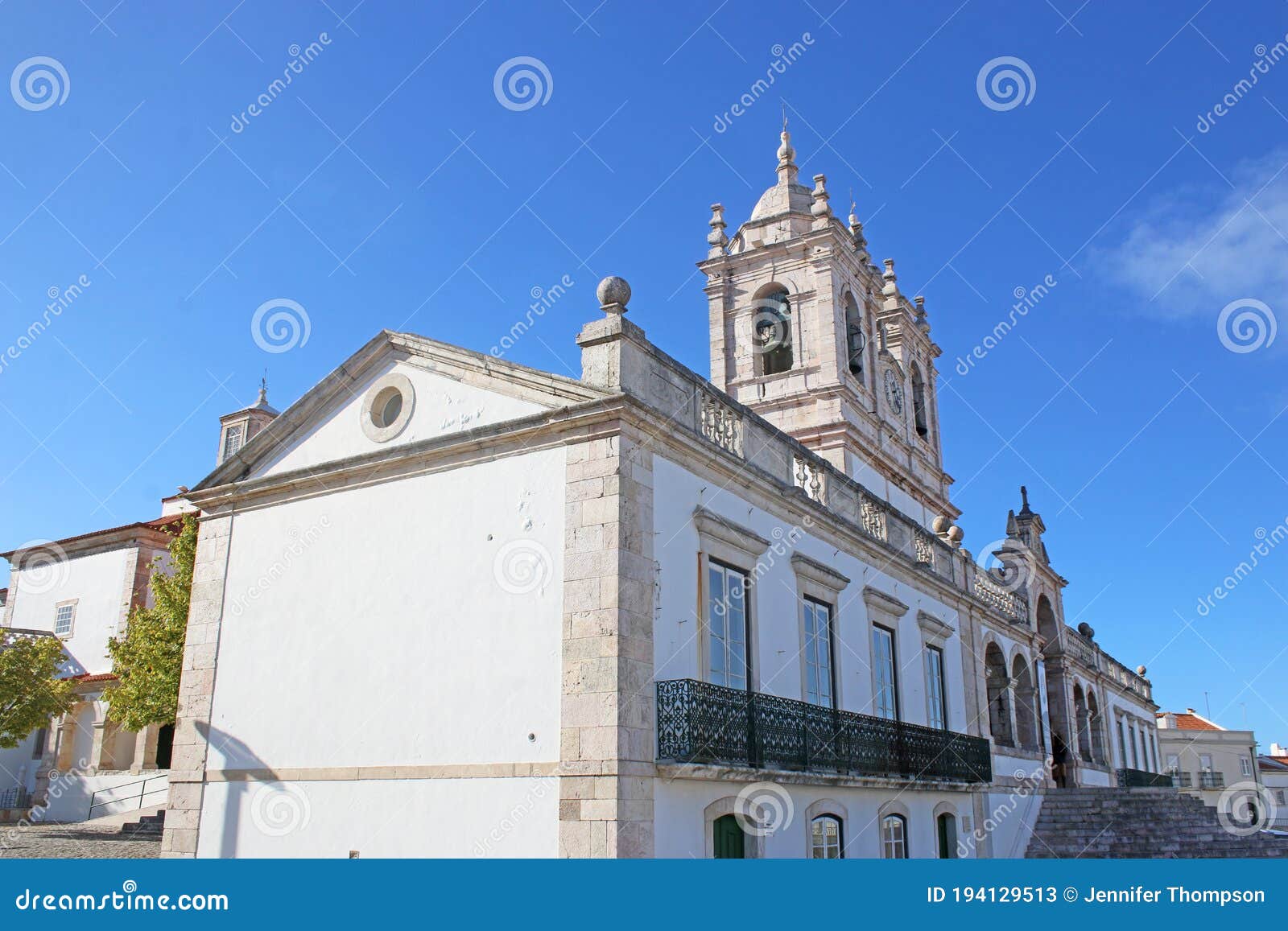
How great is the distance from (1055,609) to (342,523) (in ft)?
64.3

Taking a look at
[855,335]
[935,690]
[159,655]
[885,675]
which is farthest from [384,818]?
[855,335]

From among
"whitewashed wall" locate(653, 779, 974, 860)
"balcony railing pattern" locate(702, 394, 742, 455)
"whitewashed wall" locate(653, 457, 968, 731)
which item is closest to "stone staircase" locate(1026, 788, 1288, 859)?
"whitewashed wall" locate(653, 779, 974, 860)

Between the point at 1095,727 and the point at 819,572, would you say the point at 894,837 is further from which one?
the point at 1095,727

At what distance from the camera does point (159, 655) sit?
18.2 m

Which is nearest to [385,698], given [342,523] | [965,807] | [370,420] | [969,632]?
[342,523]

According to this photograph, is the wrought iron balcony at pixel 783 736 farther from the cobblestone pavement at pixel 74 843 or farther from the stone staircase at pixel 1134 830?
the cobblestone pavement at pixel 74 843

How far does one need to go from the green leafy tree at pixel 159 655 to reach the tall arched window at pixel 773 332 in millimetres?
11417

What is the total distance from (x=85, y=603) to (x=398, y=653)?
20.6 meters

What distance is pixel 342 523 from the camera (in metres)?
11.4

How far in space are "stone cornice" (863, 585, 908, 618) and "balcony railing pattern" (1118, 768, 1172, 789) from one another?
16.1 m

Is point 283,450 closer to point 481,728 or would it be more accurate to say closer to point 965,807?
point 481,728

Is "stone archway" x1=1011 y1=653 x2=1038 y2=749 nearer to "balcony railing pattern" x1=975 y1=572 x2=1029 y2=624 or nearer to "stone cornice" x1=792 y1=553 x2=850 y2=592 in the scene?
"balcony railing pattern" x1=975 y1=572 x2=1029 y2=624

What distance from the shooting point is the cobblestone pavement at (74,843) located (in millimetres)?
14977

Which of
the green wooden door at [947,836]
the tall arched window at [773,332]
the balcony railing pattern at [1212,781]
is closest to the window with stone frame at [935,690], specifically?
the green wooden door at [947,836]
